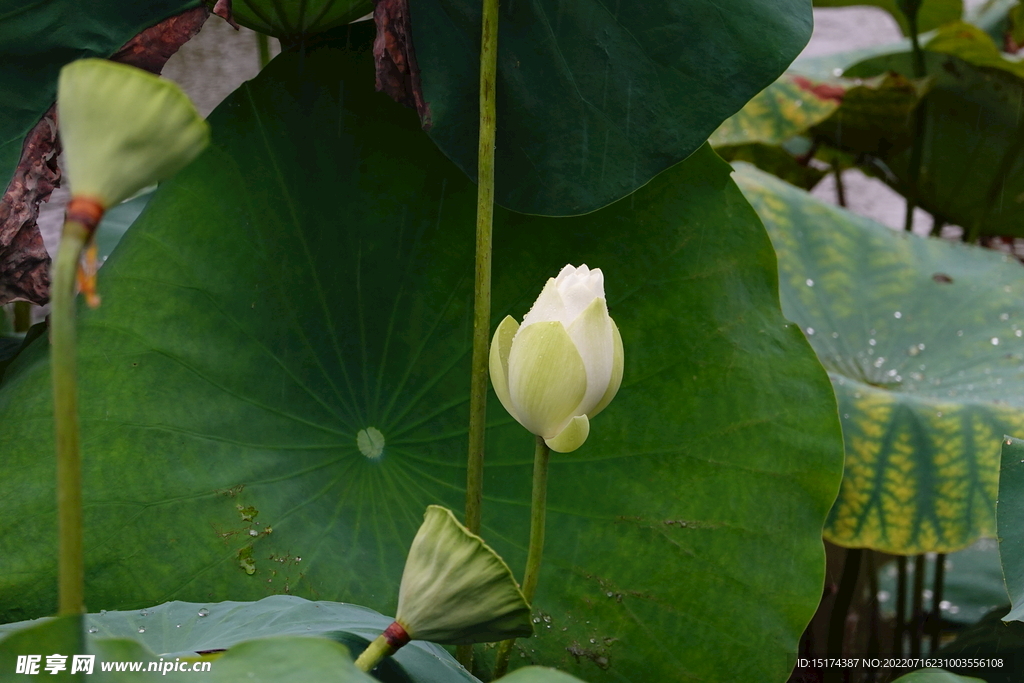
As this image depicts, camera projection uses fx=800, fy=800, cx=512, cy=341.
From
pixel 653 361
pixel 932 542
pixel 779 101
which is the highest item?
pixel 779 101

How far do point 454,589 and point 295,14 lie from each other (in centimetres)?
51

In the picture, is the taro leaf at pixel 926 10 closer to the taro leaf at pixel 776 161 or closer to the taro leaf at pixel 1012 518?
the taro leaf at pixel 776 161

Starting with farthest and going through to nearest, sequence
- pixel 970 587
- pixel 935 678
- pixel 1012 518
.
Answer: pixel 970 587 → pixel 1012 518 → pixel 935 678

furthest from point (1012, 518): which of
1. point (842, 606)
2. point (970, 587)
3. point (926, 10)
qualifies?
point (926, 10)

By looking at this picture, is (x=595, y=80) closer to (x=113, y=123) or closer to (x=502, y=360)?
(x=502, y=360)

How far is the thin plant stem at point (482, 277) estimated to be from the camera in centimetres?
46

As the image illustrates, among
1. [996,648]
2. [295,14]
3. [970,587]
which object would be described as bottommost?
[970,587]

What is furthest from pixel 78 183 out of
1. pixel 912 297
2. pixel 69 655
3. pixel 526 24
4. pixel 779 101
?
pixel 779 101

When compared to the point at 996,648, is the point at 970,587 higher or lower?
lower

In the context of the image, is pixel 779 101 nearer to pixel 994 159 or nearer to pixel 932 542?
pixel 994 159

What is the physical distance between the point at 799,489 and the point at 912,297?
54 centimetres

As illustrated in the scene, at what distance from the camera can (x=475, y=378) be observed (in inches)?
18.4

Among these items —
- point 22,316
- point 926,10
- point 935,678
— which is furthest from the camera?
point 926,10

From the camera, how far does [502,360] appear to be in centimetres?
40
